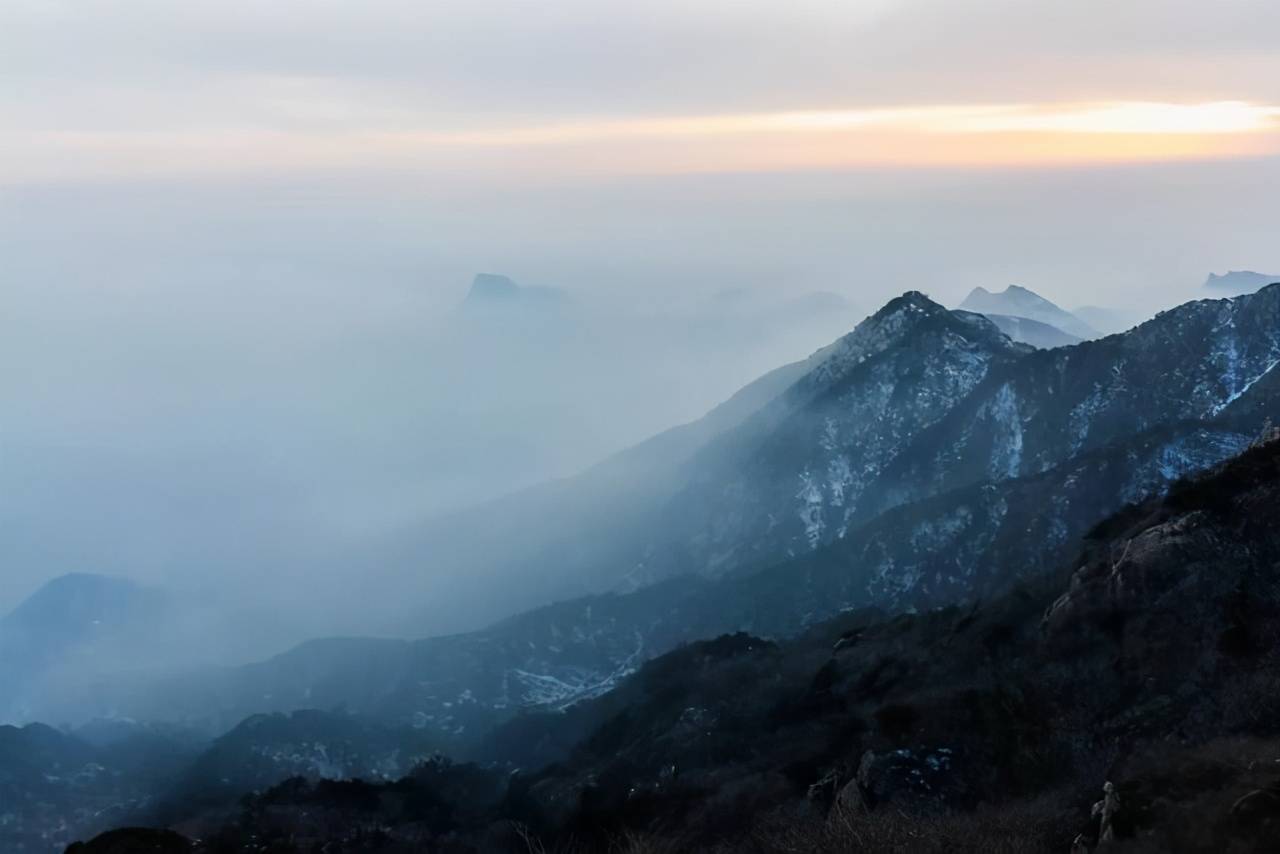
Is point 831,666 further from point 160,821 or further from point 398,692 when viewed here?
point 398,692

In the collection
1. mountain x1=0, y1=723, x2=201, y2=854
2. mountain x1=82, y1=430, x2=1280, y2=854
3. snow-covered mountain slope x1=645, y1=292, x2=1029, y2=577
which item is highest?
snow-covered mountain slope x1=645, y1=292, x2=1029, y2=577

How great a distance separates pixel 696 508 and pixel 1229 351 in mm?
86726

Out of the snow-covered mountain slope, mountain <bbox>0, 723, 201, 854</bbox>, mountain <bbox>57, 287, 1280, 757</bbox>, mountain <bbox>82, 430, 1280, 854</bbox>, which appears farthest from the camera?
the snow-covered mountain slope

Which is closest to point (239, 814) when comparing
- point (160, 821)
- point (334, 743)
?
point (160, 821)

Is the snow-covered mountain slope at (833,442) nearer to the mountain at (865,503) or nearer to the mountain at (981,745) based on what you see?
the mountain at (865,503)

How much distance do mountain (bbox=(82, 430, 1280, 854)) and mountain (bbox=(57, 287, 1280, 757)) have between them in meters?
35.4

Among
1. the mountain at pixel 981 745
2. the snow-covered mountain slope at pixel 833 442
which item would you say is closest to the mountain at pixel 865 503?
the snow-covered mountain slope at pixel 833 442

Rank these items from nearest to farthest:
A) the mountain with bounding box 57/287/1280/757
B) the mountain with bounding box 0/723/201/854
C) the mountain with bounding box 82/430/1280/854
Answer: the mountain with bounding box 82/430/1280/854 < the mountain with bounding box 0/723/201/854 < the mountain with bounding box 57/287/1280/757

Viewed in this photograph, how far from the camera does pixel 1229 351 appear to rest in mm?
130125

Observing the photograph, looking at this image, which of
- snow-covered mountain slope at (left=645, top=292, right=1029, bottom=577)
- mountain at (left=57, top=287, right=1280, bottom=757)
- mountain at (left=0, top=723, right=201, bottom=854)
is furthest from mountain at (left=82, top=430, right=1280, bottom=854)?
snow-covered mountain slope at (left=645, top=292, right=1029, bottom=577)

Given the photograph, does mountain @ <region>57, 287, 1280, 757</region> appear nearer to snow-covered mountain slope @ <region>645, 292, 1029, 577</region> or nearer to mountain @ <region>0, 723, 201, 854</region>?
snow-covered mountain slope @ <region>645, 292, 1029, 577</region>

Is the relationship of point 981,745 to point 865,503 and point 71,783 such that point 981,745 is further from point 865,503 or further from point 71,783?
point 71,783

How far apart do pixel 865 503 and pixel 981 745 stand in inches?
4325

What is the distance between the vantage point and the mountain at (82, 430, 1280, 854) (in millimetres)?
32375
